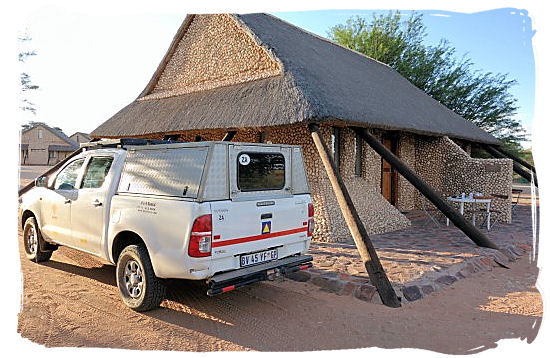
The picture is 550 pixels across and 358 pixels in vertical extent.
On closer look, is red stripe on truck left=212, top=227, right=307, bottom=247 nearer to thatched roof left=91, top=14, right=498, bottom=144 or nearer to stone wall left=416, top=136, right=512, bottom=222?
thatched roof left=91, top=14, right=498, bottom=144

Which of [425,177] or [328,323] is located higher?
[425,177]

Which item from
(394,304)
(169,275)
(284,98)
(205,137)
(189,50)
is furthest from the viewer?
(189,50)

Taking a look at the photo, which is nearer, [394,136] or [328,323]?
[328,323]

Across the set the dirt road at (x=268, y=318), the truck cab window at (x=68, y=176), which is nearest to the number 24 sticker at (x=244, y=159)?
the dirt road at (x=268, y=318)

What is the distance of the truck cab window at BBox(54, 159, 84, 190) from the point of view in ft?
18.0

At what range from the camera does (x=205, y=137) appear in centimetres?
1089

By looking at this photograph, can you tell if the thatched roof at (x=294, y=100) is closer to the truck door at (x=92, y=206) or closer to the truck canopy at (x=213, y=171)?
the truck canopy at (x=213, y=171)

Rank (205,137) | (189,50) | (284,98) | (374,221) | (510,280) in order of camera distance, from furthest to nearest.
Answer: (189,50) < (205,137) < (374,221) < (284,98) < (510,280)

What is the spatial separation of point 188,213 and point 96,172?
223 cm

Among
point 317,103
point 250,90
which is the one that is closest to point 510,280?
point 317,103

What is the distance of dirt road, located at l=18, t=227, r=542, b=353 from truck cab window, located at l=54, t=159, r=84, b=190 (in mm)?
1339

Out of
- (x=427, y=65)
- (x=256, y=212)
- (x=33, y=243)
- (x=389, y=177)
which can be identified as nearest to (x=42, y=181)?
(x=33, y=243)

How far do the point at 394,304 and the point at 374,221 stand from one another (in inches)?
179

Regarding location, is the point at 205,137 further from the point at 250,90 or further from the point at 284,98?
the point at 284,98
